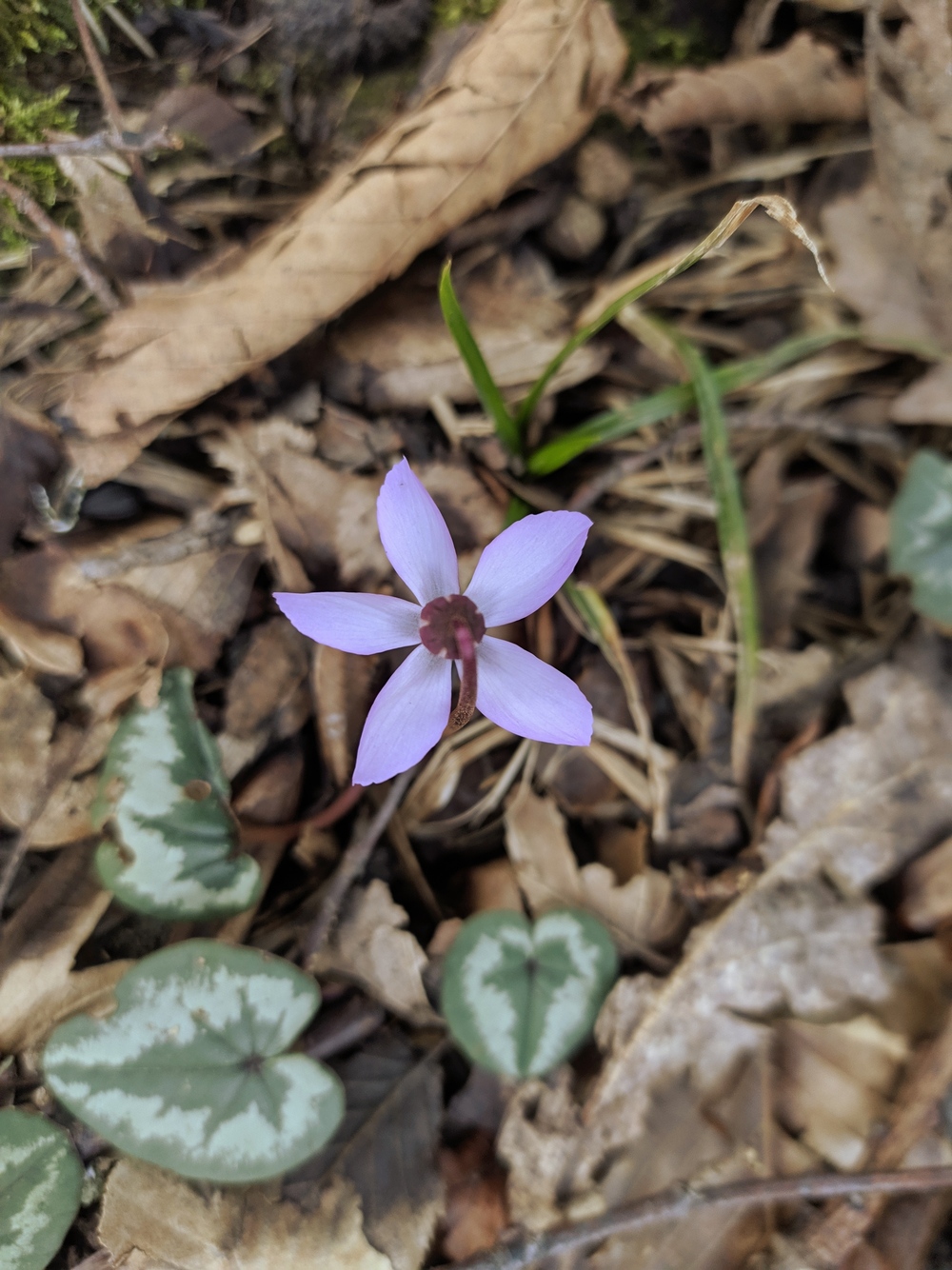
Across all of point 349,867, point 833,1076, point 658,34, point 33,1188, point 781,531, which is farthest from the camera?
point 781,531

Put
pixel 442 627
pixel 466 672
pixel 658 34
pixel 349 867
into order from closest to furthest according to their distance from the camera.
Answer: pixel 466 672
pixel 442 627
pixel 349 867
pixel 658 34

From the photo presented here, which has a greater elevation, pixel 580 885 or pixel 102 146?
pixel 102 146

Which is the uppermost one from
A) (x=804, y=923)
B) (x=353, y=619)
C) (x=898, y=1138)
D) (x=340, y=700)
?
(x=353, y=619)

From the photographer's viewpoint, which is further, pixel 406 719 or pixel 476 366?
pixel 476 366

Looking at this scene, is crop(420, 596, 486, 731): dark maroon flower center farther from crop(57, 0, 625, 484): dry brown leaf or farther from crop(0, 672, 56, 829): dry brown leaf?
crop(0, 672, 56, 829): dry brown leaf

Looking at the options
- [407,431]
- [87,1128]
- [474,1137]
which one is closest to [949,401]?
[407,431]

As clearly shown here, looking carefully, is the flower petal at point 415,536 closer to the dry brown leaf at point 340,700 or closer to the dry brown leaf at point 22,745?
the dry brown leaf at point 340,700

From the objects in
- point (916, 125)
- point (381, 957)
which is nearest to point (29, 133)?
point (381, 957)

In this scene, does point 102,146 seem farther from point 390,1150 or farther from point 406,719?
point 390,1150

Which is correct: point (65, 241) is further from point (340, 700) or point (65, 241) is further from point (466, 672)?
point (466, 672)
